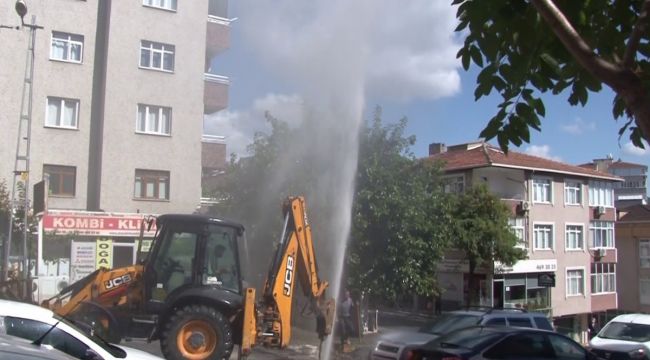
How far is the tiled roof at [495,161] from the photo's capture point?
4162 centimetres

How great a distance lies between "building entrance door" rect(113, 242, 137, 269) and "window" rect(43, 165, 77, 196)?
2.76 meters

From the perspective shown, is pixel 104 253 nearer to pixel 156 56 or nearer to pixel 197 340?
pixel 156 56

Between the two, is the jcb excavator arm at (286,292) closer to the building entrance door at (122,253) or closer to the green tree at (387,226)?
the green tree at (387,226)

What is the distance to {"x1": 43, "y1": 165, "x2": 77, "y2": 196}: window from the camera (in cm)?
2595

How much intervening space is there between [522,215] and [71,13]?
28.6 m

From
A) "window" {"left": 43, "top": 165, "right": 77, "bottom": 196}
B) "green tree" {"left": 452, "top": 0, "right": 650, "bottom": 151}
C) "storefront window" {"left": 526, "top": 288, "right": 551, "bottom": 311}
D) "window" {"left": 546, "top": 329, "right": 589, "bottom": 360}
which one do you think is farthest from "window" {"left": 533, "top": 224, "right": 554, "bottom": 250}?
"green tree" {"left": 452, "top": 0, "right": 650, "bottom": 151}

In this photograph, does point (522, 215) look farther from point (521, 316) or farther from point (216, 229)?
point (216, 229)

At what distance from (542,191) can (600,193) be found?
8211mm

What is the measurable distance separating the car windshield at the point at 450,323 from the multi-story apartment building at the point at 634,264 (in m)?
44.8

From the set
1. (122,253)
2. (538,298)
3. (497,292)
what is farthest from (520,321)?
(538,298)

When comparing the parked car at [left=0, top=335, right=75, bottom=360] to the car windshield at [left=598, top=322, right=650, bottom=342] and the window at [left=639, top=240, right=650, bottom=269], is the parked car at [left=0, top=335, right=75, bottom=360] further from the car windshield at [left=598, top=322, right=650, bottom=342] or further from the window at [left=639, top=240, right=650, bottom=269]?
the window at [left=639, top=240, right=650, bottom=269]

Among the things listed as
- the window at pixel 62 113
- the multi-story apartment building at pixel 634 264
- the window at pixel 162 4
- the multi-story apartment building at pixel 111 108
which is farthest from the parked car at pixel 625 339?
the multi-story apartment building at pixel 634 264

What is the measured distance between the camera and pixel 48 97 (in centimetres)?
2608

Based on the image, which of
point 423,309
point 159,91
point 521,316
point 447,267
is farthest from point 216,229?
point 423,309
